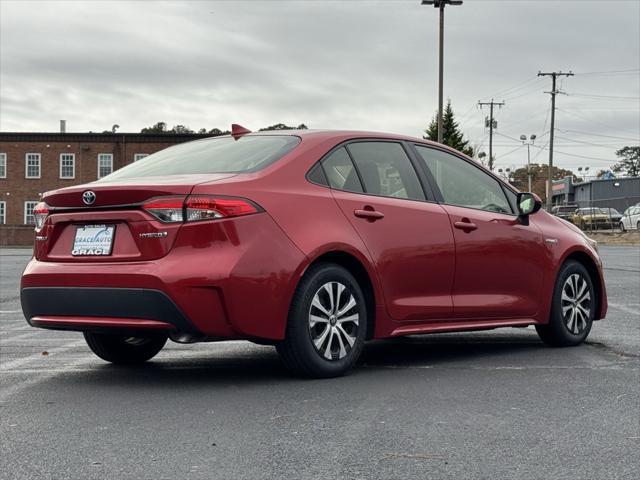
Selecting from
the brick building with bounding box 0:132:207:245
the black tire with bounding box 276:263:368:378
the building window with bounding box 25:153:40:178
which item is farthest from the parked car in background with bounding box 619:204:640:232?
the black tire with bounding box 276:263:368:378

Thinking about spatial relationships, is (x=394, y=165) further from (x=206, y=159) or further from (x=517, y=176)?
(x=517, y=176)

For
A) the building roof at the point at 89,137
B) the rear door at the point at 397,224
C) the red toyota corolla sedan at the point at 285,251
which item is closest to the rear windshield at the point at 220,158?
the red toyota corolla sedan at the point at 285,251

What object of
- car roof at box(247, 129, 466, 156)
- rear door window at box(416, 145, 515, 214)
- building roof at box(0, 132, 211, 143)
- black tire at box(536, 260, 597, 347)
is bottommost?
black tire at box(536, 260, 597, 347)

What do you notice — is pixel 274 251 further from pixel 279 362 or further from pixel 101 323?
pixel 279 362

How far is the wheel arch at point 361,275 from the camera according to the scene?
5879 mm

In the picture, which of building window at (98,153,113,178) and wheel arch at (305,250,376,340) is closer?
wheel arch at (305,250,376,340)

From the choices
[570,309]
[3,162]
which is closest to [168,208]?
[570,309]

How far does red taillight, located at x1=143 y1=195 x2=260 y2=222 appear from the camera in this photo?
533 centimetres

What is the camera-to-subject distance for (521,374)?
611cm

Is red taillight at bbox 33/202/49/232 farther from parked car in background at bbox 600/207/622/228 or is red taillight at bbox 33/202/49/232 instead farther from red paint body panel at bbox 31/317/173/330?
parked car in background at bbox 600/207/622/228

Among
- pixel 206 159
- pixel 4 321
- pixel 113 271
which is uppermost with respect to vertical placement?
pixel 206 159

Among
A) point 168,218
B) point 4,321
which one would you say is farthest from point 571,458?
point 4,321

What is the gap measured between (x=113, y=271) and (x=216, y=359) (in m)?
1.67

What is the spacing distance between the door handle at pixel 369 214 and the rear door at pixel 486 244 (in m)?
0.81
